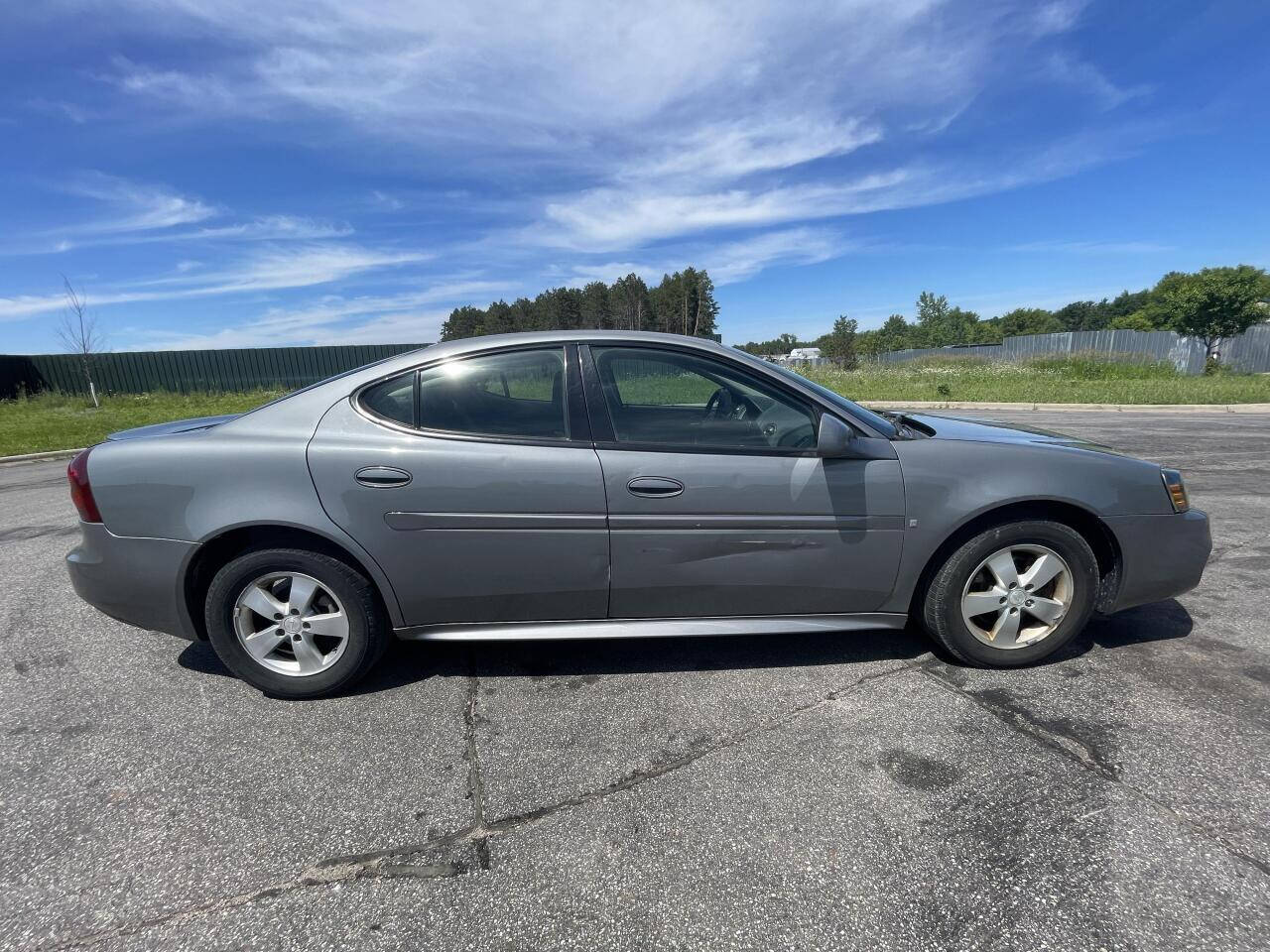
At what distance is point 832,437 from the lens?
2.52 metres

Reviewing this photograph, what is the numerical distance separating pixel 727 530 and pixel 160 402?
2511cm

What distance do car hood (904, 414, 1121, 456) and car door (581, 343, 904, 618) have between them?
0.51 m

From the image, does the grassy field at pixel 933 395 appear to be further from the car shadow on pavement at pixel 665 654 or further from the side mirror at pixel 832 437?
the side mirror at pixel 832 437

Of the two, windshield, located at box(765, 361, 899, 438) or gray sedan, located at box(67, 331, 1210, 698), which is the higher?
windshield, located at box(765, 361, 899, 438)

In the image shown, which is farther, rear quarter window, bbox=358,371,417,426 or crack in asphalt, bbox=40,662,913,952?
rear quarter window, bbox=358,371,417,426

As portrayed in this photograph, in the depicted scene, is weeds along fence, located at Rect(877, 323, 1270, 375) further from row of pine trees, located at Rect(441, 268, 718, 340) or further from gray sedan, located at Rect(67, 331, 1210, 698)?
gray sedan, located at Rect(67, 331, 1210, 698)

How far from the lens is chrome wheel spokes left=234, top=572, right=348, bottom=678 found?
103 inches

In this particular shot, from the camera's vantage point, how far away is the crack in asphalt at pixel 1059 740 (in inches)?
71.7

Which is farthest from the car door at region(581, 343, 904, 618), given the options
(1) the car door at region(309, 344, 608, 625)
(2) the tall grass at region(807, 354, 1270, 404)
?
(2) the tall grass at region(807, 354, 1270, 404)

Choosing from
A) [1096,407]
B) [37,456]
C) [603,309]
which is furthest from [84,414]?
[1096,407]

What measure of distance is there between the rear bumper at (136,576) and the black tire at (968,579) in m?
3.20

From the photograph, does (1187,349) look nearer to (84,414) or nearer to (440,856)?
(440,856)

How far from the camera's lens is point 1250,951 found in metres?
1.48

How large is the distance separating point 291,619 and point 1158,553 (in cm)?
386
